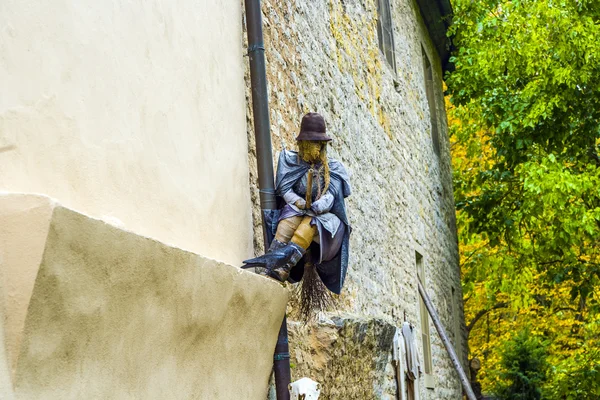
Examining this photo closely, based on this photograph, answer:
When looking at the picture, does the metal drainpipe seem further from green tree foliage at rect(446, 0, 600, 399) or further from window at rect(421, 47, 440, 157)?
window at rect(421, 47, 440, 157)

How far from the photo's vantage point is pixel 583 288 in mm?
13383

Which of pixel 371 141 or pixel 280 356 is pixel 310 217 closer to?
pixel 280 356

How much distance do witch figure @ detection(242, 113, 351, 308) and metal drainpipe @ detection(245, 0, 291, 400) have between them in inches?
3.4

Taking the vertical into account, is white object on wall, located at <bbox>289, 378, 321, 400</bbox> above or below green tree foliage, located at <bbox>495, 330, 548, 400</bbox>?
below

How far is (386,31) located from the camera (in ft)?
34.5

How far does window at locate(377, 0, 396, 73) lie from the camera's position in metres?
9.99

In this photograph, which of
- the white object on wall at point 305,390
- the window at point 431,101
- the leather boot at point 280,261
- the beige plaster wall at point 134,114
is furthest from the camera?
the window at point 431,101

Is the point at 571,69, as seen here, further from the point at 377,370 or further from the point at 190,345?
the point at 190,345

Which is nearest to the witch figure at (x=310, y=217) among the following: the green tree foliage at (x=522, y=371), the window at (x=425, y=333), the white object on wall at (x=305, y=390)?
the white object on wall at (x=305, y=390)

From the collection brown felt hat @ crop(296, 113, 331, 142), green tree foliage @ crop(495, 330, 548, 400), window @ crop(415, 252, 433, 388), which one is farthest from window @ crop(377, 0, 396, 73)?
green tree foliage @ crop(495, 330, 548, 400)

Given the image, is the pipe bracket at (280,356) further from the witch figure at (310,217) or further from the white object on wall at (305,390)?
the witch figure at (310,217)

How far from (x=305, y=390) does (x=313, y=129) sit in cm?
136

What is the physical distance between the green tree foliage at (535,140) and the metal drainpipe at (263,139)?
7489 mm

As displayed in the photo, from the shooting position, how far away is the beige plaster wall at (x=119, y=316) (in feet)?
8.82
